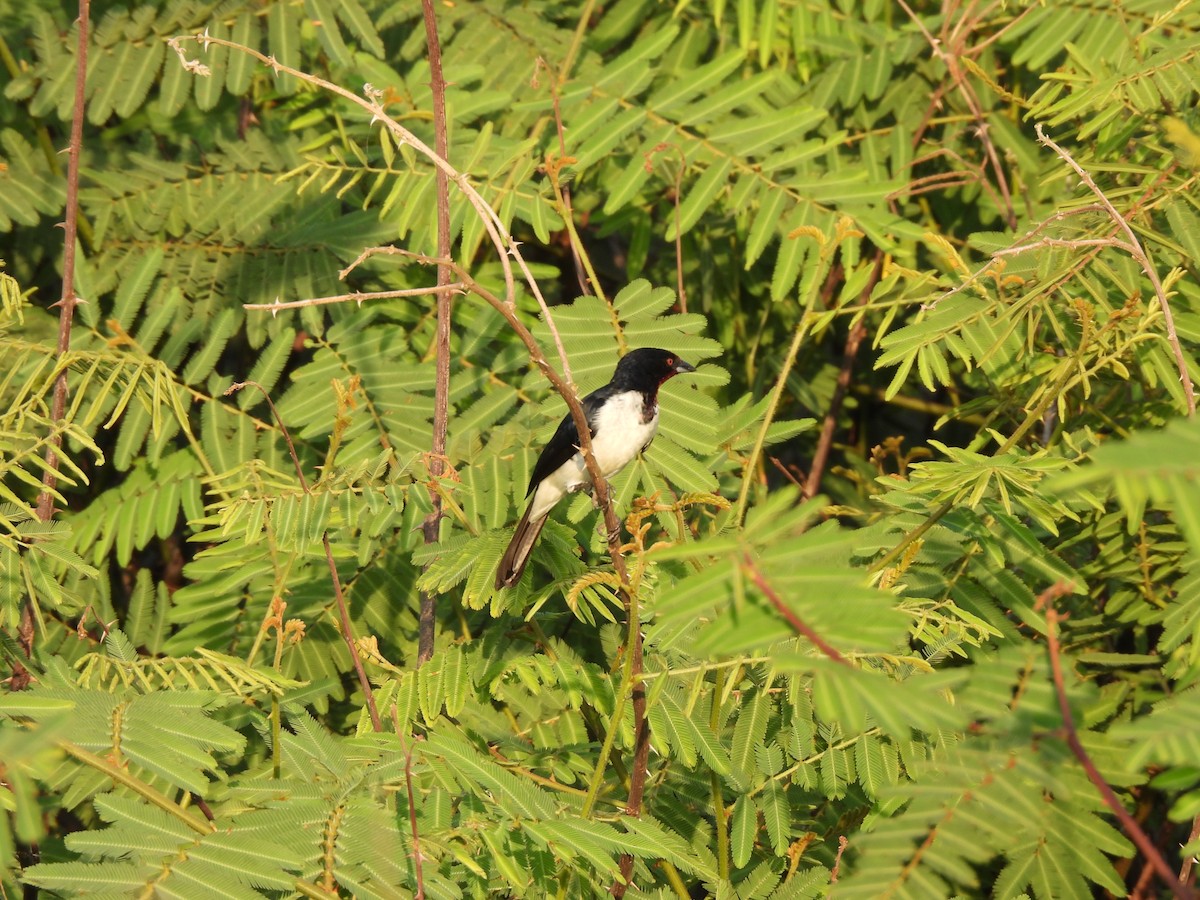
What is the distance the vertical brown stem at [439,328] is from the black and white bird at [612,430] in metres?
0.32

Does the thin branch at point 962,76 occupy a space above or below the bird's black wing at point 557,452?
above

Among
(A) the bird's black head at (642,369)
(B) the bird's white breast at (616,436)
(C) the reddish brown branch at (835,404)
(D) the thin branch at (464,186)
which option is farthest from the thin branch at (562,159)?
(C) the reddish brown branch at (835,404)

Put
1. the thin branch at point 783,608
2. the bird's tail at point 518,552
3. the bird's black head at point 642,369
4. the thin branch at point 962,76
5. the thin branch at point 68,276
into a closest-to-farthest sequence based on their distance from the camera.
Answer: the thin branch at point 783,608 < the bird's tail at point 518,552 < the thin branch at point 68,276 < the bird's black head at point 642,369 < the thin branch at point 962,76

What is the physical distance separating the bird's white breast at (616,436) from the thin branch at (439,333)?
0.48 metres

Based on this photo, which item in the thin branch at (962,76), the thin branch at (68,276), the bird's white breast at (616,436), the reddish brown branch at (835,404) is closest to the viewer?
the thin branch at (68,276)

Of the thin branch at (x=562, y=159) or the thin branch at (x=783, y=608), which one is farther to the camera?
the thin branch at (x=562, y=159)

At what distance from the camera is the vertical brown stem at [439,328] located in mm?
3475

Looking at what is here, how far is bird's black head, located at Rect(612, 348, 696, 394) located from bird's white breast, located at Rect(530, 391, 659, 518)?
0.16 ft

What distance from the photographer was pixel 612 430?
4137mm

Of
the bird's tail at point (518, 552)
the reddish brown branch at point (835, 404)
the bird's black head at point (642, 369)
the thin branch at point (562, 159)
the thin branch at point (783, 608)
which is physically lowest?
the reddish brown branch at point (835, 404)

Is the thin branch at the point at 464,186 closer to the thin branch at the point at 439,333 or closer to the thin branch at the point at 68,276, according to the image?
the thin branch at the point at 439,333

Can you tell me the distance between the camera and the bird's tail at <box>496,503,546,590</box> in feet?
11.3

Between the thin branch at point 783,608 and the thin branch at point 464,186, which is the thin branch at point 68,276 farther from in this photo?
the thin branch at point 783,608

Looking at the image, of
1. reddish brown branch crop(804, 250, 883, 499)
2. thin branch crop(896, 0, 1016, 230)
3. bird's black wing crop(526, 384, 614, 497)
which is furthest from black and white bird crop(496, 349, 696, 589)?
thin branch crop(896, 0, 1016, 230)
